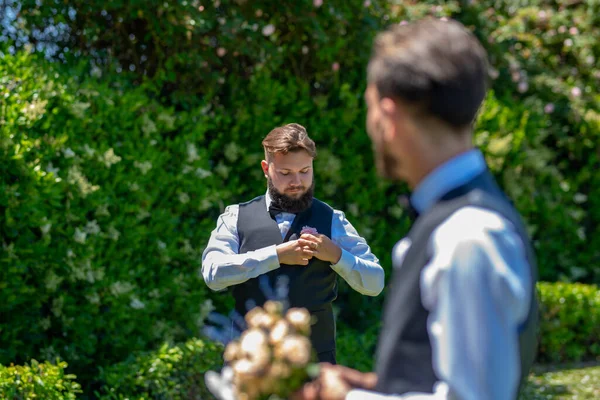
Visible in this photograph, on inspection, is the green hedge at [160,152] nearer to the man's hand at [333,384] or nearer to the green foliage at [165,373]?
the green foliage at [165,373]

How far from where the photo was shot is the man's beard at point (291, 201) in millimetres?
3510

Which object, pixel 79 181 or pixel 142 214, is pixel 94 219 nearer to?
pixel 79 181

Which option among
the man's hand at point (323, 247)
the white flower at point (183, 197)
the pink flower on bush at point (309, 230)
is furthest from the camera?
the white flower at point (183, 197)

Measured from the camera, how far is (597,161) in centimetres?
927

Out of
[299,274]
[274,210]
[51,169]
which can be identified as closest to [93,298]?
[51,169]

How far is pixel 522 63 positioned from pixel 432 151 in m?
7.84

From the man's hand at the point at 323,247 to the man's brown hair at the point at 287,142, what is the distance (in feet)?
1.20

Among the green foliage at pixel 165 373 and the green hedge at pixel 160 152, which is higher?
the green hedge at pixel 160 152

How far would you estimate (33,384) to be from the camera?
13.4 feet

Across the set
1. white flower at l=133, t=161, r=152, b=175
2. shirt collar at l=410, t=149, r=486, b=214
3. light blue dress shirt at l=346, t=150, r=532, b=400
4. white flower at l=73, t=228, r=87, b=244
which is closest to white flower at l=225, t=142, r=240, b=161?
white flower at l=133, t=161, r=152, b=175

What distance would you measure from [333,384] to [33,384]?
2.78 m

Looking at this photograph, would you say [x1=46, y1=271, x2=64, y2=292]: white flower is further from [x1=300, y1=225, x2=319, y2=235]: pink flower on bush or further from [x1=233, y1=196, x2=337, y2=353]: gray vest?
[x1=300, y1=225, x2=319, y2=235]: pink flower on bush

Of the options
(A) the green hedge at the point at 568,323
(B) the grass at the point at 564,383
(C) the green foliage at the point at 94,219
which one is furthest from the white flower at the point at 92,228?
(A) the green hedge at the point at 568,323

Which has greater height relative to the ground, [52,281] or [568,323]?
[52,281]
